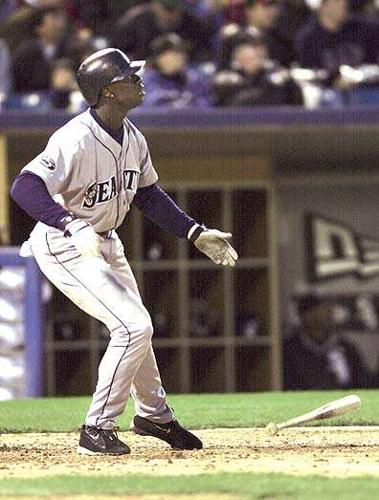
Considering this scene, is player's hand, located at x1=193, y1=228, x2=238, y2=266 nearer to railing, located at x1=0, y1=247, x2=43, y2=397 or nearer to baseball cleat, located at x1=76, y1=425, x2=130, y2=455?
baseball cleat, located at x1=76, y1=425, x2=130, y2=455

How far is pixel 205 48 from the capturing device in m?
13.4

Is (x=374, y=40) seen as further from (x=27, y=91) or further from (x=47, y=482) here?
(x=47, y=482)

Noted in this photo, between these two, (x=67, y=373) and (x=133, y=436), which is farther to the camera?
(x=67, y=373)

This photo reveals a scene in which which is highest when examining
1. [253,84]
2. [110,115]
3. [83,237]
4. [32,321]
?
[253,84]

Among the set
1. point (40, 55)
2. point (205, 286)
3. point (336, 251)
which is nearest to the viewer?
point (40, 55)

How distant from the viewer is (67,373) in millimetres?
13070

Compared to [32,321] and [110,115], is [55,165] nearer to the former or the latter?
[110,115]

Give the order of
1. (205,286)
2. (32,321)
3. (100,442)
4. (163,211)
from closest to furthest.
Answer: (100,442), (163,211), (32,321), (205,286)

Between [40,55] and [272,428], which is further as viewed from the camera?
[40,55]

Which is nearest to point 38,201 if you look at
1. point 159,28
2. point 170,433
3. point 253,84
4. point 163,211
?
point 163,211

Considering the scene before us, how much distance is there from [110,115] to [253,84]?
6.28 meters

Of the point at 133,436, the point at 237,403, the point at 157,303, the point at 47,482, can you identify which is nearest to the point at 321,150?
the point at 157,303

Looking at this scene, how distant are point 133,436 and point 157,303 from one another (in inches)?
252

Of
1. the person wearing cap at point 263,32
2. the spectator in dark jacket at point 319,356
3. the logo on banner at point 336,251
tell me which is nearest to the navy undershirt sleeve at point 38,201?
the person wearing cap at point 263,32
